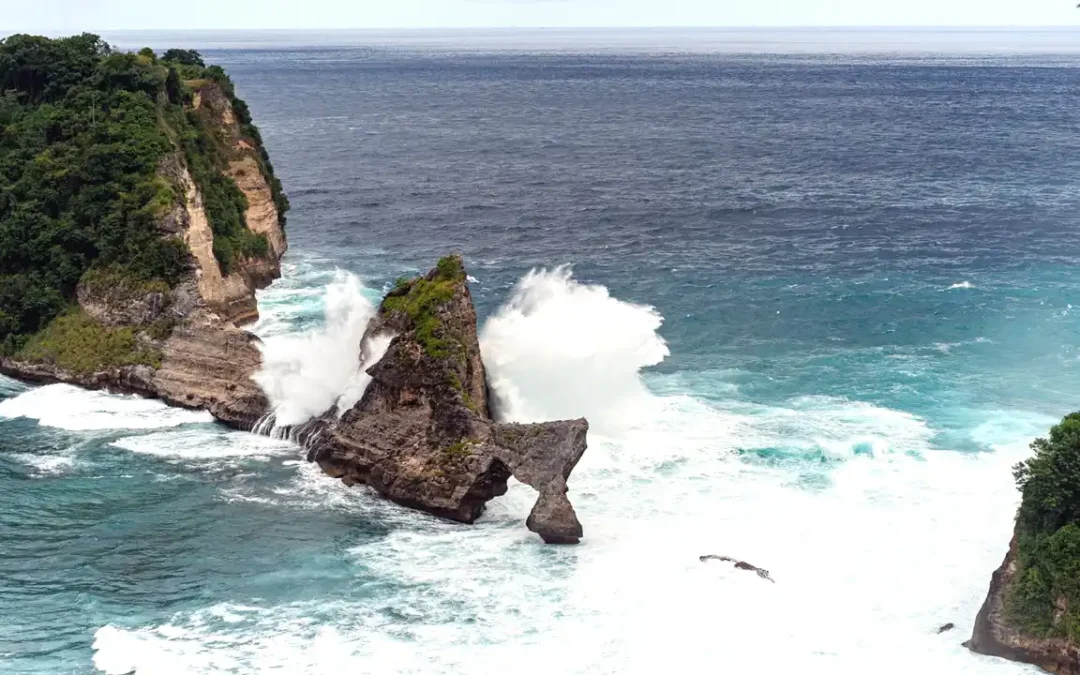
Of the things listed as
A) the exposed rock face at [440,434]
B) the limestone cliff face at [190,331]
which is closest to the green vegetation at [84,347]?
the limestone cliff face at [190,331]

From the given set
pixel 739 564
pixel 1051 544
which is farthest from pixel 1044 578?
pixel 739 564

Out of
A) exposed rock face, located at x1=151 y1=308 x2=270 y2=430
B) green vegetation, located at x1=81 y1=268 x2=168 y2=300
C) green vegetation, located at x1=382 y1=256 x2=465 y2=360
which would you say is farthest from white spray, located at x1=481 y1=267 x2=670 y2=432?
green vegetation, located at x1=81 y1=268 x2=168 y2=300

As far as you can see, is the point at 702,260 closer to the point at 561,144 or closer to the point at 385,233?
the point at 385,233

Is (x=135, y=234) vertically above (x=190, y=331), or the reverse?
(x=135, y=234)

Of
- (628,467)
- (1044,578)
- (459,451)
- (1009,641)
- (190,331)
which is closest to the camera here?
(1044,578)

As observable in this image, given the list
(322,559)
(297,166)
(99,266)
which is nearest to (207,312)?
(99,266)

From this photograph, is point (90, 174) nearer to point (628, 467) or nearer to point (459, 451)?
point (459, 451)
